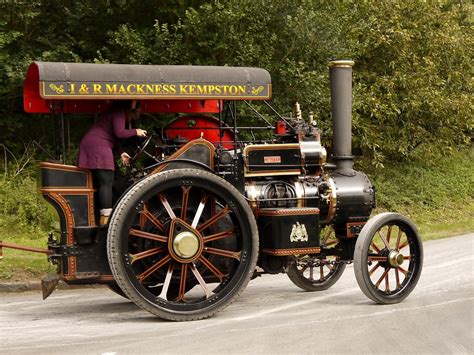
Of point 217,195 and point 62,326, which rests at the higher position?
point 217,195

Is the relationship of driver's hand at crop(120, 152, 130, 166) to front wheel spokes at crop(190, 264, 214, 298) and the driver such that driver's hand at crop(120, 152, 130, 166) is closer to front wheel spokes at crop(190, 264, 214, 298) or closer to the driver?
the driver

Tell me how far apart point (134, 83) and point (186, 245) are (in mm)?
1535

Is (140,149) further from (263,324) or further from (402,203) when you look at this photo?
(402,203)

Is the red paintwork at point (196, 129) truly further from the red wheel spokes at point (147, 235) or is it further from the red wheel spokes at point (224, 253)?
the red wheel spokes at point (147, 235)

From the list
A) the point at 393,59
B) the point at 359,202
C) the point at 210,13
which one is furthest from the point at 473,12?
the point at 359,202

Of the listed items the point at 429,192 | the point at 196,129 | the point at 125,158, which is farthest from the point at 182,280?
the point at 429,192

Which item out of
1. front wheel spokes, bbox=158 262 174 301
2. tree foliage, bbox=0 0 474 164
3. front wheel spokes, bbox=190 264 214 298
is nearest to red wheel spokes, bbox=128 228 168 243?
front wheel spokes, bbox=158 262 174 301

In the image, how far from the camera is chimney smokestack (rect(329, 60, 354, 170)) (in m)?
8.68

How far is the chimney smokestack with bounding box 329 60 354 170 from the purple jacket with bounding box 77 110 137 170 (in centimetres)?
240

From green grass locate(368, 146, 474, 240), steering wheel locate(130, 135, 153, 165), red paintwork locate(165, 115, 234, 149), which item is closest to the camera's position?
steering wheel locate(130, 135, 153, 165)

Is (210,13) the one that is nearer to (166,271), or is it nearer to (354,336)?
(166,271)

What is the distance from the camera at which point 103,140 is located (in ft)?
24.3

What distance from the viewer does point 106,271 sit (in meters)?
7.26

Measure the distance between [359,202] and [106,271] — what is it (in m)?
2.86
